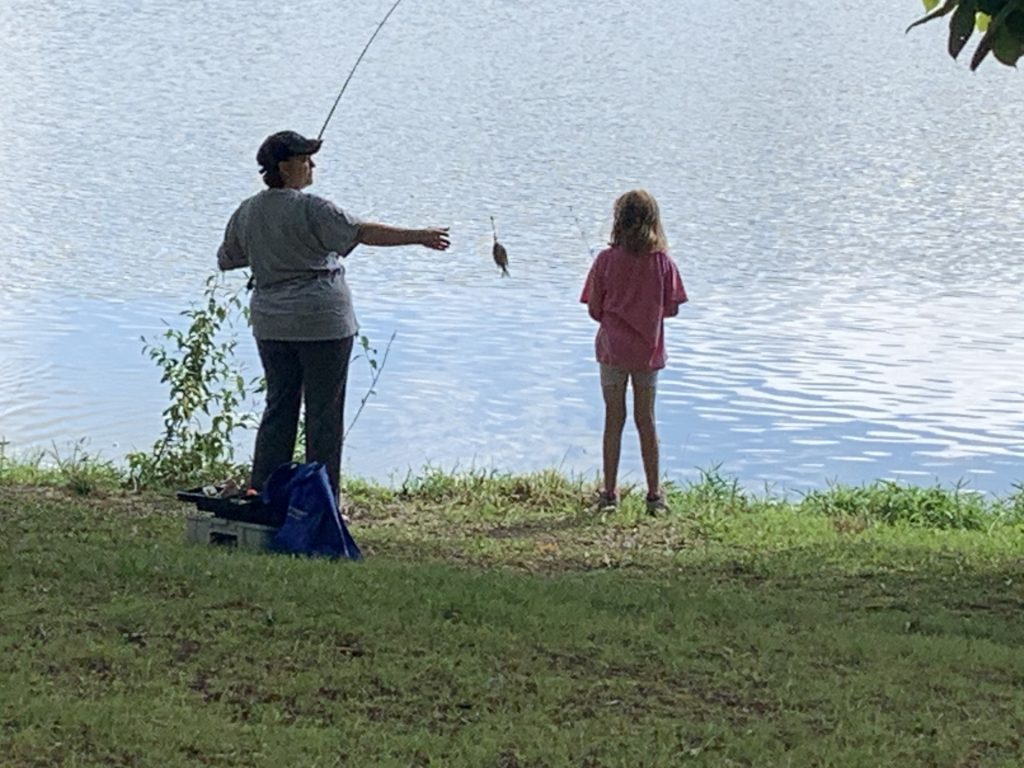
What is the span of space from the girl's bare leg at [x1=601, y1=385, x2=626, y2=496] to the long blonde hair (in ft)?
2.12

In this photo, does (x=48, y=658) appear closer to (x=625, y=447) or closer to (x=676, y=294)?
(x=676, y=294)

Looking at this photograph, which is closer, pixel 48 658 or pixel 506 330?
pixel 48 658

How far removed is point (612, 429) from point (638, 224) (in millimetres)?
936

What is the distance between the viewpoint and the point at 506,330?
1299 centimetres

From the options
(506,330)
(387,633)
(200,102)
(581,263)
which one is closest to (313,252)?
(387,633)

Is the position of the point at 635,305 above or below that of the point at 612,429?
above

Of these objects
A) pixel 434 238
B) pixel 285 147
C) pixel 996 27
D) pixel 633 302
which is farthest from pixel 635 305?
pixel 996 27

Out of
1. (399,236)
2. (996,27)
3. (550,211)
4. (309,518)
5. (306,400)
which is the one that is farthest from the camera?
(550,211)

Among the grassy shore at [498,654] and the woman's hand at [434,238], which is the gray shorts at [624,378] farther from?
the woman's hand at [434,238]

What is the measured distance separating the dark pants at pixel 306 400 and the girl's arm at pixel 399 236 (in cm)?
43

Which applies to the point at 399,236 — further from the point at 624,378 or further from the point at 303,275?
the point at 624,378

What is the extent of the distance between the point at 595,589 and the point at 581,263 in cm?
884

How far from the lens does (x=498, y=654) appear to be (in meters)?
5.14

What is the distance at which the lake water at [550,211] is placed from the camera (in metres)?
11.1
